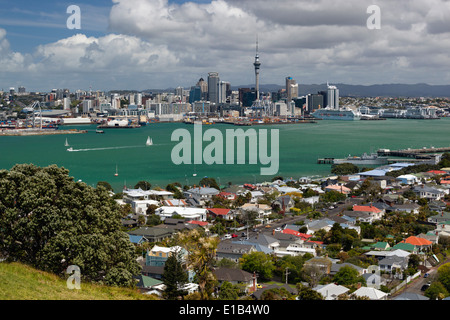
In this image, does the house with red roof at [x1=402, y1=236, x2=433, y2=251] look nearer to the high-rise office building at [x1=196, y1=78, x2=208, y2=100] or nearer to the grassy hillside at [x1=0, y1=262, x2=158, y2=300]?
the grassy hillside at [x1=0, y1=262, x2=158, y2=300]

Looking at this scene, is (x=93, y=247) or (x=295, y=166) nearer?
(x=93, y=247)

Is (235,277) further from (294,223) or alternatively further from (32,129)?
(32,129)

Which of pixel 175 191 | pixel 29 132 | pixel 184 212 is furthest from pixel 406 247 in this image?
pixel 29 132

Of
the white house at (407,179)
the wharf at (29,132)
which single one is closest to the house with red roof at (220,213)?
the white house at (407,179)

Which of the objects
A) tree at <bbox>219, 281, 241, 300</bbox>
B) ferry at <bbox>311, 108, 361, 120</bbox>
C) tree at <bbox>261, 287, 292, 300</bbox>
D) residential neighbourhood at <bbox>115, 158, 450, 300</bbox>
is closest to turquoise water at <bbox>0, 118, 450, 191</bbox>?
residential neighbourhood at <bbox>115, 158, 450, 300</bbox>

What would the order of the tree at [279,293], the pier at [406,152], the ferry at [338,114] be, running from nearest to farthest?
the tree at [279,293]
the pier at [406,152]
the ferry at [338,114]

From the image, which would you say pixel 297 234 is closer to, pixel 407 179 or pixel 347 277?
pixel 347 277

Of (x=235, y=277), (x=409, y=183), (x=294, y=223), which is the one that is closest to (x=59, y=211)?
(x=235, y=277)

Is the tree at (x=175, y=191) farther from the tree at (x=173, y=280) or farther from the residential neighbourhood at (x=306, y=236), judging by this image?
the tree at (x=173, y=280)
